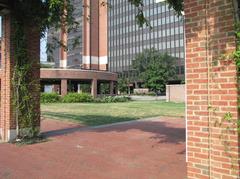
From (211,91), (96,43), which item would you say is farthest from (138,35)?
(211,91)

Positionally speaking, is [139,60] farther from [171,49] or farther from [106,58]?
[106,58]

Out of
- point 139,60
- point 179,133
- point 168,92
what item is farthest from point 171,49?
point 179,133

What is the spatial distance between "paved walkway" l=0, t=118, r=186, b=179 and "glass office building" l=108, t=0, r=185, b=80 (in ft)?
269

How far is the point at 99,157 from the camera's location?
8.66 metres

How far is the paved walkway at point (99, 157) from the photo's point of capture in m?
7.10

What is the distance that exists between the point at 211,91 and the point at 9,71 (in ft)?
26.6

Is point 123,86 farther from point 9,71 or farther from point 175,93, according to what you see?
point 9,71

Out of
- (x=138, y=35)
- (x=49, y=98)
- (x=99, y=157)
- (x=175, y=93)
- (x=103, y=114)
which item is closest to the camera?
(x=99, y=157)

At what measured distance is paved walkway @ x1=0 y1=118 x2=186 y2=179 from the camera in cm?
710

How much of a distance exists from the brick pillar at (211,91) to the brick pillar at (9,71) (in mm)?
7502

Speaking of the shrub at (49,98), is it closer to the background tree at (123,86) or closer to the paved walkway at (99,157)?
the paved walkway at (99,157)

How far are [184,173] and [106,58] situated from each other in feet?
381

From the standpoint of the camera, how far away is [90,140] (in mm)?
11219

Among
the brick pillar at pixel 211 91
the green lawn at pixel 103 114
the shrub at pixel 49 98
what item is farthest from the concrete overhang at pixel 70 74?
the brick pillar at pixel 211 91
